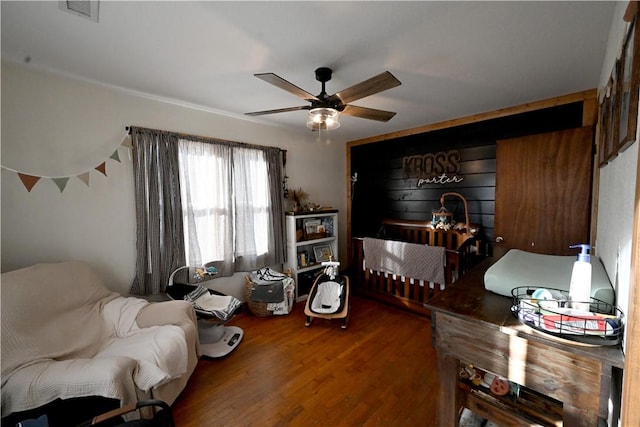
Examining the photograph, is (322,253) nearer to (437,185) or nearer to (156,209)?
(437,185)

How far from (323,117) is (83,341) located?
2241 millimetres

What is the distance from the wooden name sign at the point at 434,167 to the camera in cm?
337

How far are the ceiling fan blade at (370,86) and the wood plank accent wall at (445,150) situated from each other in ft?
6.93

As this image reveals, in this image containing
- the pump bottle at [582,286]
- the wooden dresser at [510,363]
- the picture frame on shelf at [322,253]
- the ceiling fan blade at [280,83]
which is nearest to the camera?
the wooden dresser at [510,363]

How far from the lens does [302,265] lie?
11.7 feet

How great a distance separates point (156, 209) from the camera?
8.12ft

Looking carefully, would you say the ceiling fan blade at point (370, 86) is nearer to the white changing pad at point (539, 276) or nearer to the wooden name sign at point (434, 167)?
the white changing pad at point (539, 276)

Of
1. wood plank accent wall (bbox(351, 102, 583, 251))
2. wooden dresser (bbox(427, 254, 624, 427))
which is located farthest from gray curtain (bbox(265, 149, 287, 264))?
wooden dresser (bbox(427, 254, 624, 427))

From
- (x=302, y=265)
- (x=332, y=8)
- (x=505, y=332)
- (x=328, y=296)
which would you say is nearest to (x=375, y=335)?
(x=328, y=296)

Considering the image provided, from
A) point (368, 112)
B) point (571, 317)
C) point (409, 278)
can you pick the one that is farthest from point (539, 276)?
point (409, 278)

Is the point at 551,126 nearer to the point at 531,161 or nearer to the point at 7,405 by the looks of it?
the point at 531,161

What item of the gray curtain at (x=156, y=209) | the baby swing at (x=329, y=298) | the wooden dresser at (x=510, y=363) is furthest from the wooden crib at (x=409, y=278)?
the gray curtain at (x=156, y=209)

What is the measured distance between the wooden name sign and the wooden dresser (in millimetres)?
2360

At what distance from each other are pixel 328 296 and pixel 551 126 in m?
3.00
